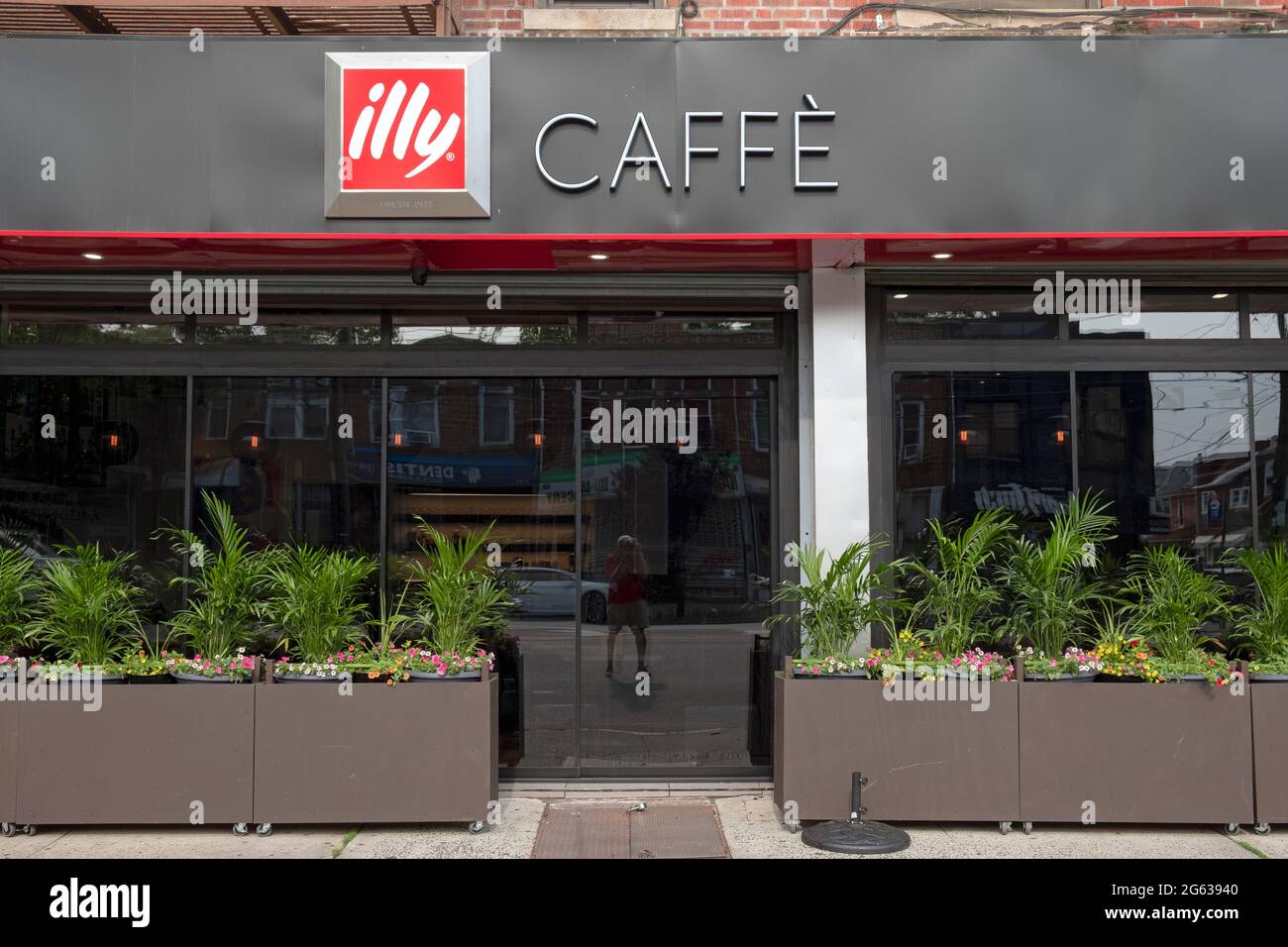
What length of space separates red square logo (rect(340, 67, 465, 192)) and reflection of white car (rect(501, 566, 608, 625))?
269 centimetres

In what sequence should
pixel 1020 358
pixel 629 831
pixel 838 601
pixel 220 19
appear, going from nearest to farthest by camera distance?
pixel 629 831
pixel 838 601
pixel 220 19
pixel 1020 358

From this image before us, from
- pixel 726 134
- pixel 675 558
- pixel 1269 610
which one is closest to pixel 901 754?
pixel 675 558

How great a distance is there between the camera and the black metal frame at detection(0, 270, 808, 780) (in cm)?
706

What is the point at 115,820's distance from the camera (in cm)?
590

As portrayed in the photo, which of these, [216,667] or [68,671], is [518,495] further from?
[68,671]

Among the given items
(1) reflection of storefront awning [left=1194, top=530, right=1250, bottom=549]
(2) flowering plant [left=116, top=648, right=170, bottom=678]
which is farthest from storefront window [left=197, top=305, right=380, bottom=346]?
(1) reflection of storefront awning [left=1194, top=530, right=1250, bottom=549]

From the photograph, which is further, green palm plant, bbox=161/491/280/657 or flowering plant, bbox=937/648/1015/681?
green palm plant, bbox=161/491/280/657

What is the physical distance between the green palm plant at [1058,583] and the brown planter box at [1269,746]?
0.99 metres

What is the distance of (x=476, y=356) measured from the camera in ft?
23.8

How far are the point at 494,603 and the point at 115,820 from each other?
Answer: 2.45 metres

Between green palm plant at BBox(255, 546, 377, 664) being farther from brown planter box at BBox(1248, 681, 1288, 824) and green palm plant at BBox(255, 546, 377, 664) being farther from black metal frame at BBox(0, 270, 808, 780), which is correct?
brown planter box at BBox(1248, 681, 1288, 824)

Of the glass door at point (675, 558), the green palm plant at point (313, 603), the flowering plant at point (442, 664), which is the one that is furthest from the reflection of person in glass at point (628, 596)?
the green palm plant at point (313, 603)

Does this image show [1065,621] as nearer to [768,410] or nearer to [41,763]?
[768,410]

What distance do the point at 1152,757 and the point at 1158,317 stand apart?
3008 mm
